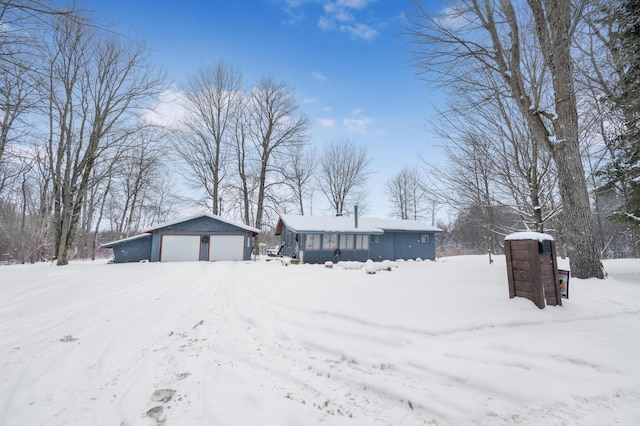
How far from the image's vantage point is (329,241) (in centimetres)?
1683

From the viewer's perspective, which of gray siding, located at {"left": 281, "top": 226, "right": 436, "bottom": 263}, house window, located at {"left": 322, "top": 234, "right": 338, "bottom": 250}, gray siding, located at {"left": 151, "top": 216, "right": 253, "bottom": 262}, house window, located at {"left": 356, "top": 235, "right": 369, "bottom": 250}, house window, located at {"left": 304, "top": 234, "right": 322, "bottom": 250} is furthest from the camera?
house window, located at {"left": 356, "top": 235, "right": 369, "bottom": 250}

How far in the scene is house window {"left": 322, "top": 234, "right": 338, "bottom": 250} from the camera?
1669 cm

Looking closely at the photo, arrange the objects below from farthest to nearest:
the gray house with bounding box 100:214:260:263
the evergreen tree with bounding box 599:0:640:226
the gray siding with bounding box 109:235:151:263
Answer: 1. the gray house with bounding box 100:214:260:263
2. the gray siding with bounding box 109:235:151:263
3. the evergreen tree with bounding box 599:0:640:226

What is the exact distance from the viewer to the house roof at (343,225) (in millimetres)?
16312

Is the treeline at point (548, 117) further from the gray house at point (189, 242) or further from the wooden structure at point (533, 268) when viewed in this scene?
the gray house at point (189, 242)

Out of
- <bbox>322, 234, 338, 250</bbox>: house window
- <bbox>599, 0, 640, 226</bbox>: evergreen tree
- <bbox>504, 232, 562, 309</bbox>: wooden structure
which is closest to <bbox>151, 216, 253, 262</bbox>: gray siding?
<bbox>322, 234, 338, 250</bbox>: house window

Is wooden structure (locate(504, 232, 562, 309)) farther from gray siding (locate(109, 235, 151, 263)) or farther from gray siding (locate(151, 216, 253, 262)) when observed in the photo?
gray siding (locate(109, 235, 151, 263))

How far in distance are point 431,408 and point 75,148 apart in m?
16.8

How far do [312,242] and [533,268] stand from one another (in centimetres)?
1367

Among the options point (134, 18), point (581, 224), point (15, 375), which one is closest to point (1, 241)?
point (134, 18)

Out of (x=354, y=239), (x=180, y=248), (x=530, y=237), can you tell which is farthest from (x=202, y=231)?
(x=530, y=237)

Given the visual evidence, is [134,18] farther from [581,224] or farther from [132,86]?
[581,224]

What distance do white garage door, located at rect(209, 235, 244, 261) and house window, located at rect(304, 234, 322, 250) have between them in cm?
473

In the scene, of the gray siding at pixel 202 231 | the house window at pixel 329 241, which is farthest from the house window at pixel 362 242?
the gray siding at pixel 202 231
